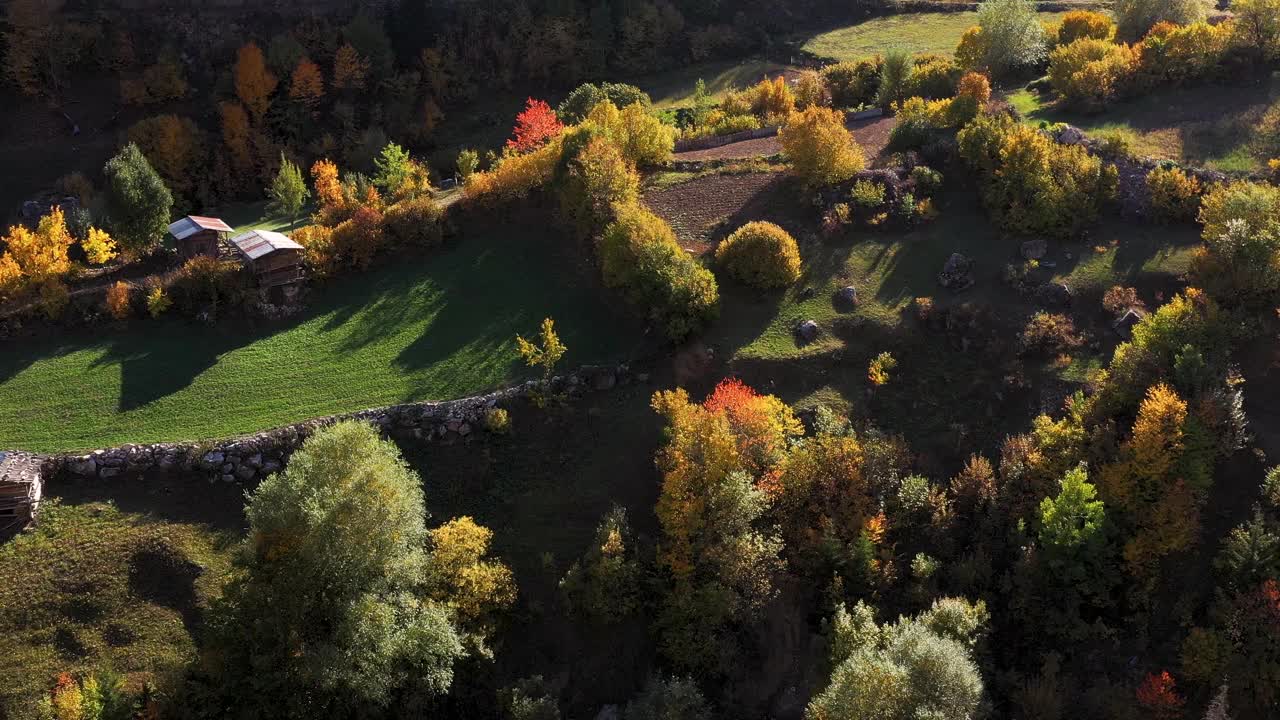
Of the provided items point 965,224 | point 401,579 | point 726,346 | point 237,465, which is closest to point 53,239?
point 237,465

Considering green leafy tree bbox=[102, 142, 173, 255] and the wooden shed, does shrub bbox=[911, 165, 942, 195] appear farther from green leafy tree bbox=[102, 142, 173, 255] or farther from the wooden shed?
green leafy tree bbox=[102, 142, 173, 255]

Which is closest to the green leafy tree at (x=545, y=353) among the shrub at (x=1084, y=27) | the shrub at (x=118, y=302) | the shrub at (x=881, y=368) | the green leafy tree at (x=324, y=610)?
the green leafy tree at (x=324, y=610)

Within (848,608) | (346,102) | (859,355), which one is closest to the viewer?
(848,608)

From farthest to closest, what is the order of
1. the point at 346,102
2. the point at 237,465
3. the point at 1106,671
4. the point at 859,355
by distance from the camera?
1. the point at 346,102
2. the point at 859,355
3. the point at 237,465
4. the point at 1106,671

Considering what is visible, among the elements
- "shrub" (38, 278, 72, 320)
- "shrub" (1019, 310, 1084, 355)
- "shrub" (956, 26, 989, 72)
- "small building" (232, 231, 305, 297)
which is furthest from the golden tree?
"shrub" (1019, 310, 1084, 355)

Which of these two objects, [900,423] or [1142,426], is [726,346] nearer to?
[900,423]

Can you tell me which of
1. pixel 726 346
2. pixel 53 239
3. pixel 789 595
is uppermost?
pixel 53 239

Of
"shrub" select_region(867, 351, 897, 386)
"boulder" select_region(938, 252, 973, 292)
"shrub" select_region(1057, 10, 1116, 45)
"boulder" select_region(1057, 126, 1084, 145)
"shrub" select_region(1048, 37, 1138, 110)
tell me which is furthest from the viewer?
"shrub" select_region(1057, 10, 1116, 45)
